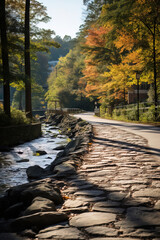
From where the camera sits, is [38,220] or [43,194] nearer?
[38,220]

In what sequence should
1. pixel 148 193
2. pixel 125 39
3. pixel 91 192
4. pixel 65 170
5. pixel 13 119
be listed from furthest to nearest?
pixel 125 39 < pixel 13 119 < pixel 65 170 < pixel 91 192 < pixel 148 193

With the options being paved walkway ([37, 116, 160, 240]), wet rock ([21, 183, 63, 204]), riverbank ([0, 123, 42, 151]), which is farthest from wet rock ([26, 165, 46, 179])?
riverbank ([0, 123, 42, 151])

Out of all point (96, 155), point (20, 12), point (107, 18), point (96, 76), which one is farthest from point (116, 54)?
point (96, 155)

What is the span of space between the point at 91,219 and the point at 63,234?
16.0 inches

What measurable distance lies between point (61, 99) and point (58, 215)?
47.4 m

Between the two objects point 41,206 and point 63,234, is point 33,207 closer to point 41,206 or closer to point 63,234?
point 41,206

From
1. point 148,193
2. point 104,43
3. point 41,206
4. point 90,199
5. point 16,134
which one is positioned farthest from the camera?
point 104,43

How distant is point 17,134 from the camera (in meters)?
13.6

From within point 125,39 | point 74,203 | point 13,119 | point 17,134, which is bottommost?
point 17,134

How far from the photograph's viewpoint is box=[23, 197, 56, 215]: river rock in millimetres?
2758

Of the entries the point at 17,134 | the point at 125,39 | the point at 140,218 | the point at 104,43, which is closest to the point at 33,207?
the point at 140,218

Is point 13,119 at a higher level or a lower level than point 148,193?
higher

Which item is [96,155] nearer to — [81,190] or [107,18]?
[81,190]

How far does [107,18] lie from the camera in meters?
17.7
